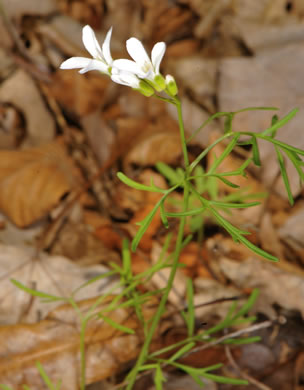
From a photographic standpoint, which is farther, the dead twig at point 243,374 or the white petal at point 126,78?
the dead twig at point 243,374

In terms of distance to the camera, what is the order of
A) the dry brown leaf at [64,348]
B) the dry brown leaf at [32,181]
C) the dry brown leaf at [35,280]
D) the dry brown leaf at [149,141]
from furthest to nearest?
the dry brown leaf at [149,141] < the dry brown leaf at [32,181] < the dry brown leaf at [35,280] < the dry brown leaf at [64,348]

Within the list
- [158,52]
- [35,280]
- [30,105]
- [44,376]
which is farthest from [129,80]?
[30,105]

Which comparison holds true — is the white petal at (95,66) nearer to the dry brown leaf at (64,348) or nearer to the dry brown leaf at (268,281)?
the dry brown leaf at (64,348)

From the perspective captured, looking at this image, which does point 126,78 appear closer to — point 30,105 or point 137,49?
point 137,49

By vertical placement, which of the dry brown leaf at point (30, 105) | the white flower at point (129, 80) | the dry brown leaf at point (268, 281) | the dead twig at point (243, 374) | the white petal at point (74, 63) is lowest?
the dead twig at point (243, 374)

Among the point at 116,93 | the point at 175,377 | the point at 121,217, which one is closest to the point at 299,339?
the point at 175,377

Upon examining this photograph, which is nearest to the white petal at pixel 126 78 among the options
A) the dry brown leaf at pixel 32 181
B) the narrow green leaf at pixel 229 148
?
the narrow green leaf at pixel 229 148

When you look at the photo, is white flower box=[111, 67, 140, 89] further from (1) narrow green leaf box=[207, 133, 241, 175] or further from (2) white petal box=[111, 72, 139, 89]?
(1) narrow green leaf box=[207, 133, 241, 175]
